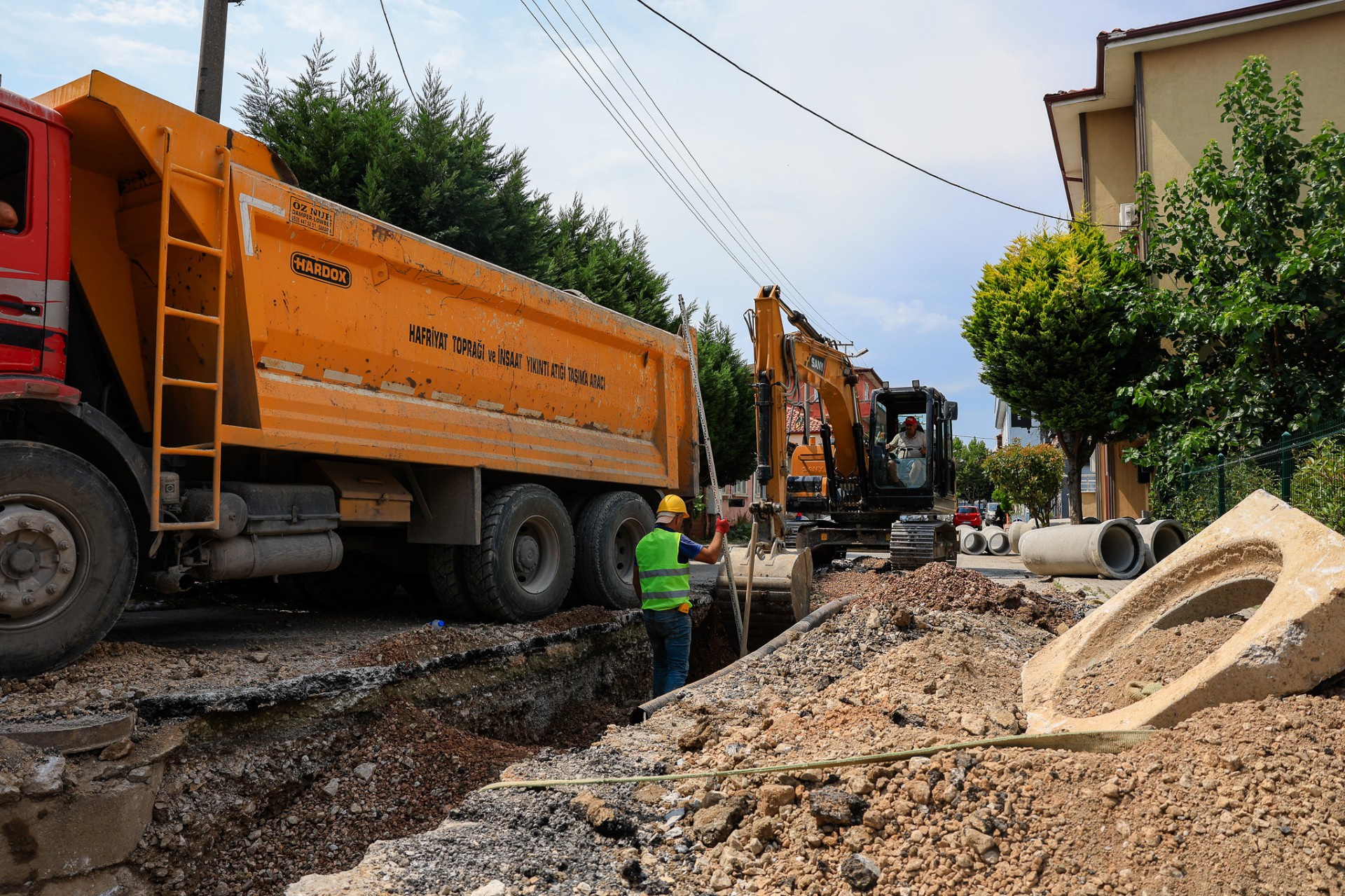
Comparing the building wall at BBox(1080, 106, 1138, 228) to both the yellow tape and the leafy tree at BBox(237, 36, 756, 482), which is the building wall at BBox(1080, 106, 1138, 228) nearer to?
the leafy tree at BBox(237, 36, 756, 482)

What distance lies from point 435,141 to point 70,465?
9453 mm

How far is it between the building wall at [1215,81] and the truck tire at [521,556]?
41.7ft

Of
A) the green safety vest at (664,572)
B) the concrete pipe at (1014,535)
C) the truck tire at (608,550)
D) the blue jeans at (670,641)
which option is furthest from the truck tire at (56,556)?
the concrete pipe at (1014,535)

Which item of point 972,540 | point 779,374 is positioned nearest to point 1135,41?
point 779,374

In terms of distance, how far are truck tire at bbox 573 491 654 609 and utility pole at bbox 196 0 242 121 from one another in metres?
5.16

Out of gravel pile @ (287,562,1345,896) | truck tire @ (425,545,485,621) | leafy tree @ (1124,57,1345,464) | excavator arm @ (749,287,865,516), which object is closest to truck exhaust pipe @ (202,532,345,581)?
truck tire @ (425,545,485,621)

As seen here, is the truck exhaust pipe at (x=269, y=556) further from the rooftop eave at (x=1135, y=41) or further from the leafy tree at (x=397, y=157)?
the rooftop eave at (x=1135, y=41)

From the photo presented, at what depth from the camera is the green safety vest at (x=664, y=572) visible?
20.3 ft

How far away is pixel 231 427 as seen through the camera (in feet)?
16.2

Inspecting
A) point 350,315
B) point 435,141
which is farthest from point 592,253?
point 350,315

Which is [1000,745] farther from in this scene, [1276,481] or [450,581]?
[1276,481]

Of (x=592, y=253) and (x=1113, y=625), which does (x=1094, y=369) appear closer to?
(x=592, y=253)

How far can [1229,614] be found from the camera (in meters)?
4.69

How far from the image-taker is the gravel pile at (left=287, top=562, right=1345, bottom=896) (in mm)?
2693
